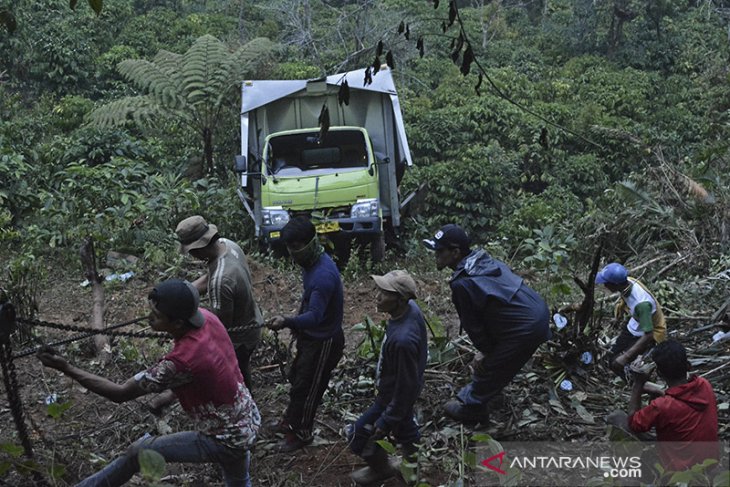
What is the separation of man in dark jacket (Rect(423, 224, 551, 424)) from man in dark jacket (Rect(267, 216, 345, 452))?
73cm

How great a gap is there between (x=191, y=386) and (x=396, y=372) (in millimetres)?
1280

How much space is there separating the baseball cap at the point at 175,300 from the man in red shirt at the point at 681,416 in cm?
230

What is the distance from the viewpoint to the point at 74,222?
11.1 meters

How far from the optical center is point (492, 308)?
17.4ft

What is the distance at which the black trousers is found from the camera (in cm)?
540

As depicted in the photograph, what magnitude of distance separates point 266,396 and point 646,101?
56.1 feet

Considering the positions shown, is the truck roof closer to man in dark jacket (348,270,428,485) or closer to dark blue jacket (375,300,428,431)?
man in dark jacket (348,270,428,485)

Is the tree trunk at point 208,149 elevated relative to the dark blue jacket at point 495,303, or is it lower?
lower

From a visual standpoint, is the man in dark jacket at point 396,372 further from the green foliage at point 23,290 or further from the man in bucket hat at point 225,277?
the green foliage at point 23,290

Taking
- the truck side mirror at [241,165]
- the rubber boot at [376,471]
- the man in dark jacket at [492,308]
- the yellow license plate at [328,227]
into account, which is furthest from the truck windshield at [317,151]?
the rubber boot at [376,471]

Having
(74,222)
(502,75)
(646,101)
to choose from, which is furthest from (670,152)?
(74,222)

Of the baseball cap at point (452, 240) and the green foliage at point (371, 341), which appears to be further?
the green foliage at point (371, 341)

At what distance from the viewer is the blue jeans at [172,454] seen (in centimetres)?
408

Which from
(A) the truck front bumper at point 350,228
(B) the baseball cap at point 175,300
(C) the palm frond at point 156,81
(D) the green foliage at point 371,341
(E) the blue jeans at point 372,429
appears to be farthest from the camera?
A: (C) the palm frond at point 156,81
